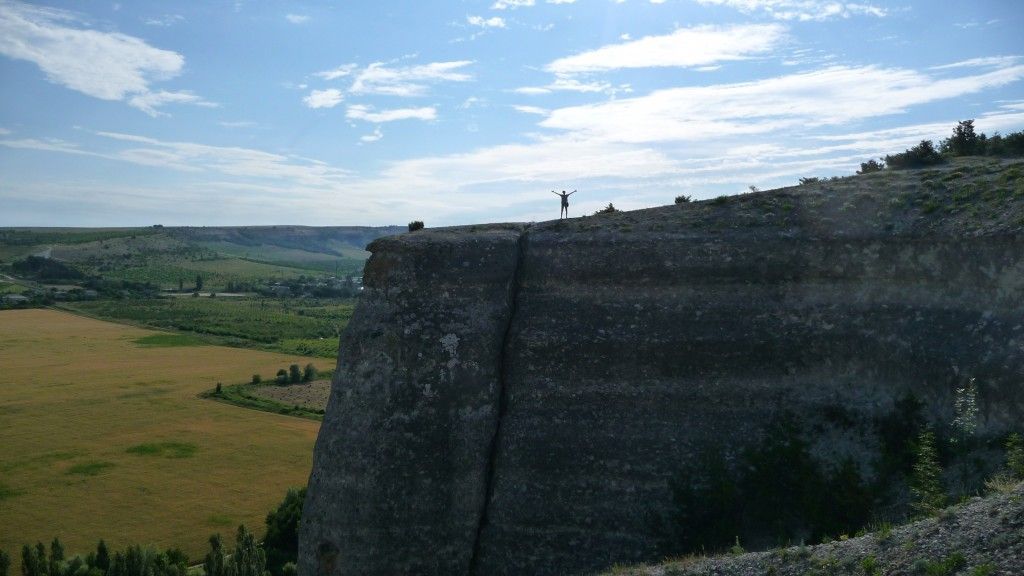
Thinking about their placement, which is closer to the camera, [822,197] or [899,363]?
[899,363]

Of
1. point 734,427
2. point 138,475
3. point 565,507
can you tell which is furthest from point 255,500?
point 734,427

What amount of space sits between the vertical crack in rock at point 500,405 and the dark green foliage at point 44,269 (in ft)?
536

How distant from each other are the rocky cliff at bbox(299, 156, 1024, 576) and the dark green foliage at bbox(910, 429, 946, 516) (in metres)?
0.77

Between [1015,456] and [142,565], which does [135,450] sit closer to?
[142,565]

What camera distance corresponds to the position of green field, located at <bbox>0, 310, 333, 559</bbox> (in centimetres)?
3847

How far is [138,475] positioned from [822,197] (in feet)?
136

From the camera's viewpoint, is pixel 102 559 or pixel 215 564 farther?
pixel 102 559

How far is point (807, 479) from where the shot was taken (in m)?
16.6

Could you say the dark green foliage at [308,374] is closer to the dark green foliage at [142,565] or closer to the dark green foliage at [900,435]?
the dark green foliage at [142,565]

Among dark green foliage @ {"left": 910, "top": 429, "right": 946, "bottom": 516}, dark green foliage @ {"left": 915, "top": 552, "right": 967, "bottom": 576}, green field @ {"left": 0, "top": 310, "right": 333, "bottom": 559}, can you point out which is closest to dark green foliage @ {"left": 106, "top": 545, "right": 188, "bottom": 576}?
green field @ {"left": 0, "top": 310, "right": 333, "bottom": 559}

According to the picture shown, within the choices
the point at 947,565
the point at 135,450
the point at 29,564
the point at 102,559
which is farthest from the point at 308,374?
the point at 947,565

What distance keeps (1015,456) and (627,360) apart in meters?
7.71

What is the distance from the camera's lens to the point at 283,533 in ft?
115

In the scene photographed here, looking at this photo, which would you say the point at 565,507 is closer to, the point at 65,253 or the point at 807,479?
the point at 807,479
